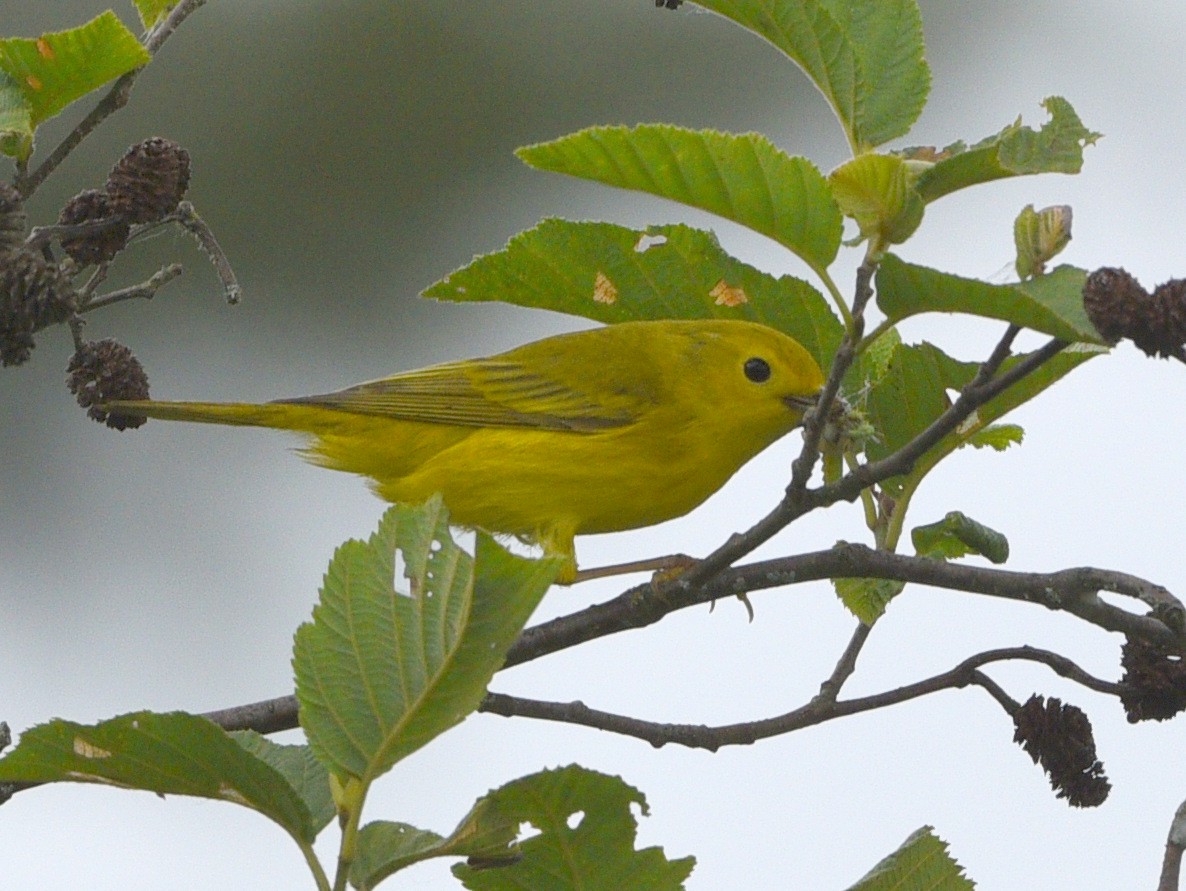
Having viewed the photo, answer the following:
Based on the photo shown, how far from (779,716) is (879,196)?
93 centimetres

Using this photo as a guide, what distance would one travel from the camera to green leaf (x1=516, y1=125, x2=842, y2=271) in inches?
75.6

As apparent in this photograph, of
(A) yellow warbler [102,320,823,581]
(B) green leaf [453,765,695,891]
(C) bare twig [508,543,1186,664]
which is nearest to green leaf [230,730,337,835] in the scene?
(B) green leaf [453,765,695,891]

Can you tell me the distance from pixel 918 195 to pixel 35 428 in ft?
22.9

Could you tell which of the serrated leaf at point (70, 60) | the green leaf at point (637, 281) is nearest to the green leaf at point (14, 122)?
the serrated leaf at point (70, 60)

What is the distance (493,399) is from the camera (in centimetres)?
395

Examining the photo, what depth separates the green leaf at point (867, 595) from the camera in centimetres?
262

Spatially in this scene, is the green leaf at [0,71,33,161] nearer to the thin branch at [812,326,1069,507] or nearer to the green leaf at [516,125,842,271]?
the green leaf at [516,125,842,271]

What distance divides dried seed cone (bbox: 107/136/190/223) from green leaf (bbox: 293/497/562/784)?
73 cm

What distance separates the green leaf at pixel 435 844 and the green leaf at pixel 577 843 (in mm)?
17

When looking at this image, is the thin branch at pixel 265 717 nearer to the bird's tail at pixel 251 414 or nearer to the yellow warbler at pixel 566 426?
the bird's tail at pixel 251 414

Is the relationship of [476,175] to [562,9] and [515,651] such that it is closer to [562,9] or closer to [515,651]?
[562,9]

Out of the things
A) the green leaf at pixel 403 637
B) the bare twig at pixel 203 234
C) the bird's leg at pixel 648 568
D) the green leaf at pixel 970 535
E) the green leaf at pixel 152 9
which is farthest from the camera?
the bird's leg at pixel 648 568

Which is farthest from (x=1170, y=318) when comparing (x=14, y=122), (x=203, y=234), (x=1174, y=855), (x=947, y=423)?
(x=14, y=122)

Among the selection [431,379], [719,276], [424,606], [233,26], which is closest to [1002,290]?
[424,606]
